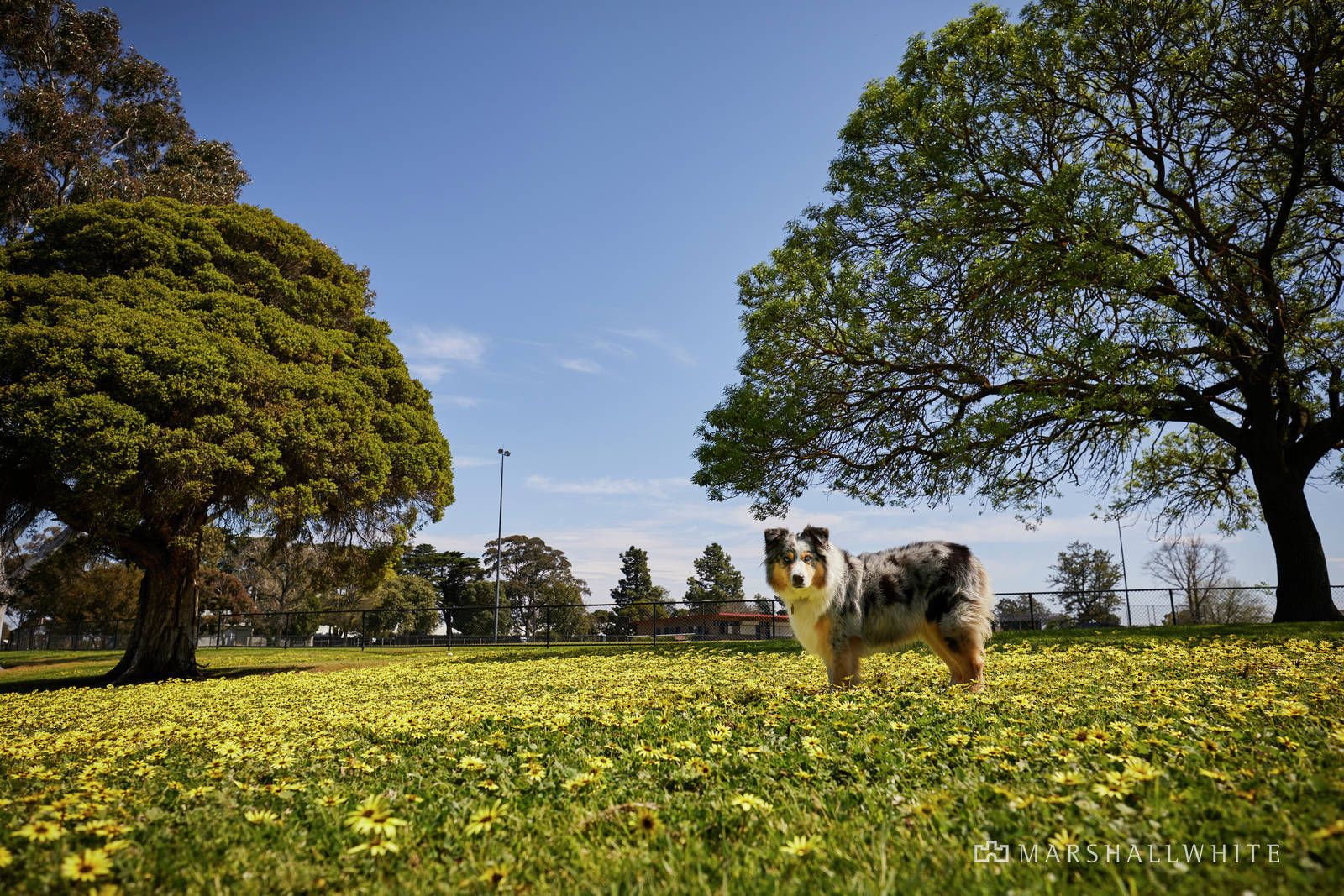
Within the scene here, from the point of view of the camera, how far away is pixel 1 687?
15273 mm

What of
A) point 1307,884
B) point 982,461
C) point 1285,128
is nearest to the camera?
point 1307,884

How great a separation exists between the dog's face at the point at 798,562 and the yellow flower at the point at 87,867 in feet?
17.0

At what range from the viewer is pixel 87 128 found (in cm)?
2281

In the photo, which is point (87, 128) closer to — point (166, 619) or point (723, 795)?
point (166, 619)

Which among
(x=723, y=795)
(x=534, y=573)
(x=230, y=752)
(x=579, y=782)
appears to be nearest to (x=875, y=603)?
(x=723, y=795)

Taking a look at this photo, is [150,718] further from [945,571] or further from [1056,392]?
[1056,392]

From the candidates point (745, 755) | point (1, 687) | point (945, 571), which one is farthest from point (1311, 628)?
point (1, 687)

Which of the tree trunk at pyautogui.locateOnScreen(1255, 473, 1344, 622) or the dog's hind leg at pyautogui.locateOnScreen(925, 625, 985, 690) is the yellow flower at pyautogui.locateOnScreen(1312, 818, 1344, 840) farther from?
the tree trunk at pyautogui.locateOnScreen(1255, 473, 1344, 622)

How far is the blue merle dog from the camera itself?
6.52 m

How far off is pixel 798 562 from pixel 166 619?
16125 millimetres

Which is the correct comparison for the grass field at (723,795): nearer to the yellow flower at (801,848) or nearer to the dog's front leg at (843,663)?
the yellow flower at (801,848)

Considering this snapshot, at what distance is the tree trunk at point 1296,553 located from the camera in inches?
605

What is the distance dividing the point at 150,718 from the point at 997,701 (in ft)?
28.4

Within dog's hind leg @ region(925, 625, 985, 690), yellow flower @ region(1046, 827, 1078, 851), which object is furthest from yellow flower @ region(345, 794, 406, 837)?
dog's hind leg @ region(925, 625, 985, 690)
